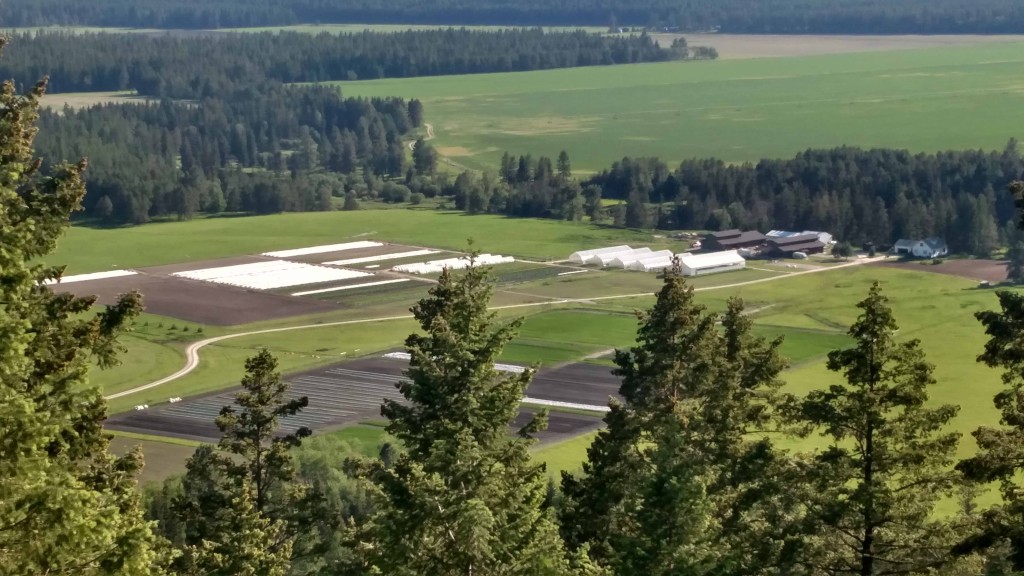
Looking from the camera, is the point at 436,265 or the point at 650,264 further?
the point at 436,265

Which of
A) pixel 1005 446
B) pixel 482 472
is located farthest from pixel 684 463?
pixel 1005 446

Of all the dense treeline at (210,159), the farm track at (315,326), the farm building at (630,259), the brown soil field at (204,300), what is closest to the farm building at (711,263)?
the farm building at (630,259)

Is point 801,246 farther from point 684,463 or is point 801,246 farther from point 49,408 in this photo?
point 49,408

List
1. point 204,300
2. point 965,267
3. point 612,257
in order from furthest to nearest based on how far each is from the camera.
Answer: point 612,257 → point 965,267 → point 204,300

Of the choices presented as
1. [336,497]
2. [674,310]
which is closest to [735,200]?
[336,497]

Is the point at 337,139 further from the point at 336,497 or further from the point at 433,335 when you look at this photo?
the point at 433,335

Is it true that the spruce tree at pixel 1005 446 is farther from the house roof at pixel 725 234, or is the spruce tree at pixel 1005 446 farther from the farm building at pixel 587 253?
the house roof at pixel 725 234
